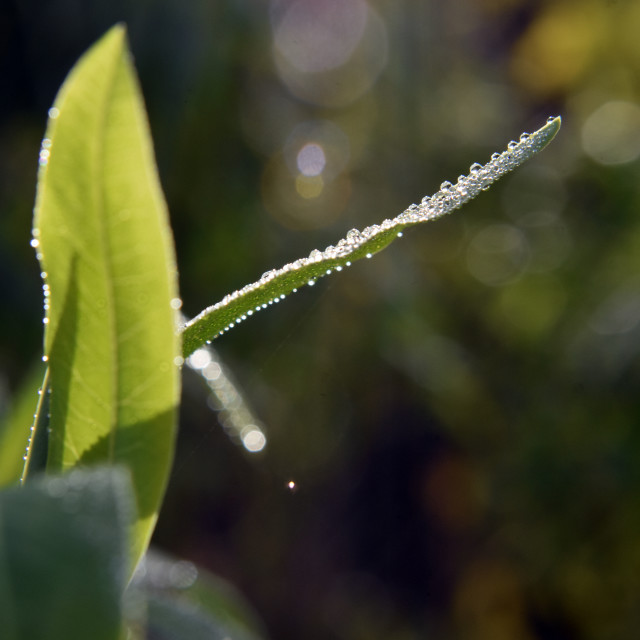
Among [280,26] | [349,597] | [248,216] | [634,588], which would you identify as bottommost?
[634,588]

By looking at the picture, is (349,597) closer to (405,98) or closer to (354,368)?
(354,368)

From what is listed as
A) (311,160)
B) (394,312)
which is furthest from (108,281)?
(311,160)

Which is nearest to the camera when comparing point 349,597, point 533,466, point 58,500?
point 58,500

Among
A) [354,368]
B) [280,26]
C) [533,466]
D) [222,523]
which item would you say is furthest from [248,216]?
[533,466]

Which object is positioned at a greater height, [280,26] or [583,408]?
[280,26]

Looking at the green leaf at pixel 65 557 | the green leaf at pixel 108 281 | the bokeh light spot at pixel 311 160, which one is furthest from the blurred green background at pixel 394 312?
the green leaf at pixel 65 557

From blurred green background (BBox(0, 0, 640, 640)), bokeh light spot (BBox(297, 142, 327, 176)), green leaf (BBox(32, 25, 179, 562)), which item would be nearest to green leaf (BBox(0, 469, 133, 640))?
green leaf (BBox(32, 25, 179, 562))
